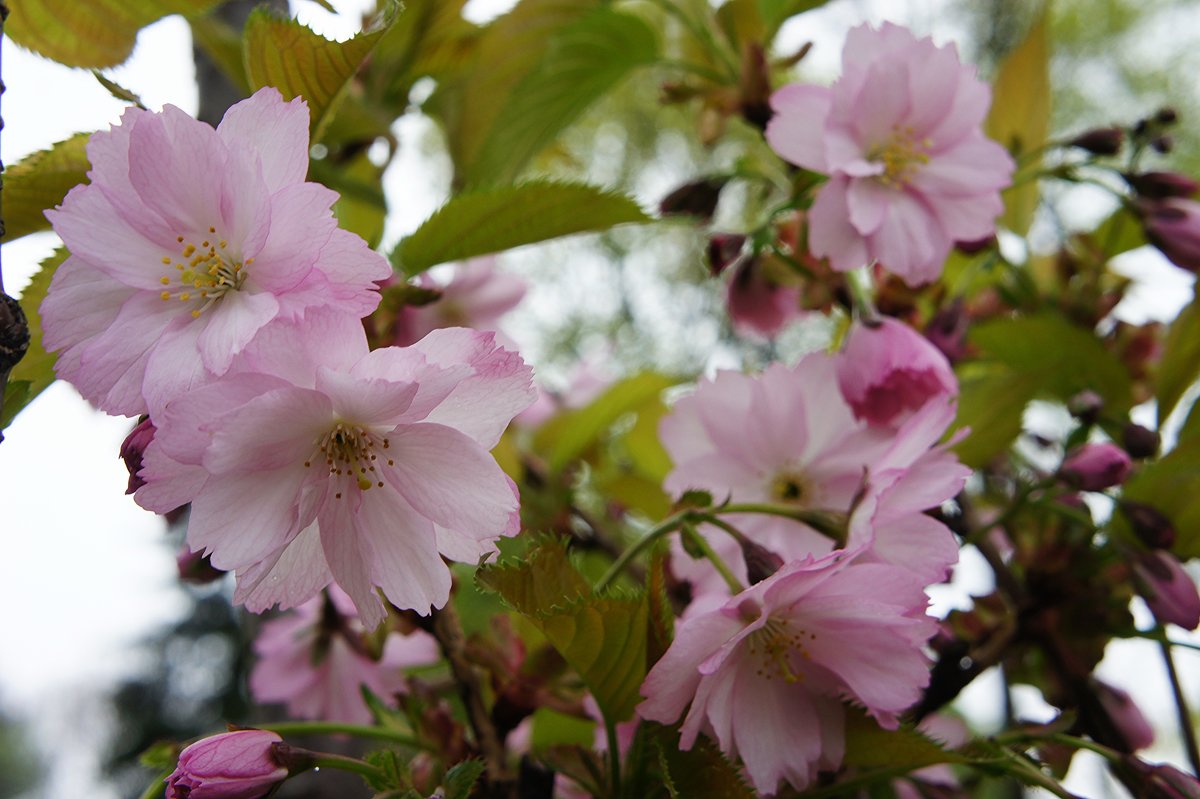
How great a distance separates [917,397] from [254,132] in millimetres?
505

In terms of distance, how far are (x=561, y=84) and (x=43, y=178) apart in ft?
1.77

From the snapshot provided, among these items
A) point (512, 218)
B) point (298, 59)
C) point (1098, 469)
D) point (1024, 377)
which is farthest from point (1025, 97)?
point (298, 59)

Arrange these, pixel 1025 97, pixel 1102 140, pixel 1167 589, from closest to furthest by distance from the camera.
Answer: pixel 1167 589 < pixel 1102 140 < pixel 1025 97

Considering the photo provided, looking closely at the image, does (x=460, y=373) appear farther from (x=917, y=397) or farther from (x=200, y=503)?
(x=917, y=397)

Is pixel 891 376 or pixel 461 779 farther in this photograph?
pixel 891 376

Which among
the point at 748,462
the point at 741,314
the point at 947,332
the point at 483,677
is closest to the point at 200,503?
the point at 483,677

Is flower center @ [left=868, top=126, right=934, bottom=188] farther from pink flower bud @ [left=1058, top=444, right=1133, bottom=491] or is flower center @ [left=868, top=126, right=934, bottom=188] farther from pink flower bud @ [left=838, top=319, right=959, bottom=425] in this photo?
pink flower bud @ [left=1058, top=444, right=1133, bottom=491]

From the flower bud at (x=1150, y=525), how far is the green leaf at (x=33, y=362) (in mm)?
803

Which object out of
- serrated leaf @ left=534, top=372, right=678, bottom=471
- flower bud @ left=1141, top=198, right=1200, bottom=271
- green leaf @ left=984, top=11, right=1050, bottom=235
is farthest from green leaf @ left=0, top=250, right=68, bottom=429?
green leaf @ left=984, top=11, right=1050, bottom=235

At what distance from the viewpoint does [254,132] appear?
0.51m

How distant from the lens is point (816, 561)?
536mm

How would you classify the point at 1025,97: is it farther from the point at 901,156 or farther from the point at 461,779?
the point at 461,779

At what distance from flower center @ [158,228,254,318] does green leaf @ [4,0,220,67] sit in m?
0.31

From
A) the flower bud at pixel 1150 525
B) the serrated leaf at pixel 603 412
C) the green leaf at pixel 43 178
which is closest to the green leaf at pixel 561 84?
the serrated leaf at pixel 603 412
